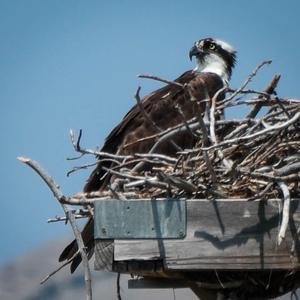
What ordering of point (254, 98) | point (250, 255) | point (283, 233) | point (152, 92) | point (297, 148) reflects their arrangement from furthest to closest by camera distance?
point (152, 92)
point (254, 98)
point (297, 148)
point (250, 255)
point (283, 233)

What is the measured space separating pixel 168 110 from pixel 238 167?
107 inches

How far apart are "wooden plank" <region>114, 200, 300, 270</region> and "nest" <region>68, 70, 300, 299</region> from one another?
0.26 feet

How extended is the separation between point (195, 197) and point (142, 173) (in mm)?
528

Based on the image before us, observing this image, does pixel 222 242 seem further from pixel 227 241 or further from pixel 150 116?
pixel 150 116

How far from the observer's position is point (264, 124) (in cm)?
613

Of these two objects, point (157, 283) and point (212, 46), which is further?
point (212, 46)

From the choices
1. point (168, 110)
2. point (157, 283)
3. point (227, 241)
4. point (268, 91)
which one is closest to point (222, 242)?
point (227, 241)

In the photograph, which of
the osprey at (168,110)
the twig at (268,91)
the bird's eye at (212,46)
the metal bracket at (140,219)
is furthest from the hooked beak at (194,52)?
the metal bracket at (140,219)

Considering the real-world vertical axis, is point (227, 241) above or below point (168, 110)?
below

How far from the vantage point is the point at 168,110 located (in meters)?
8.38

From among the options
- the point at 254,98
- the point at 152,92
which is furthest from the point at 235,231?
the point at 152,92

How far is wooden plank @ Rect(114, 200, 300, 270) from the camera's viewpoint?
558cm

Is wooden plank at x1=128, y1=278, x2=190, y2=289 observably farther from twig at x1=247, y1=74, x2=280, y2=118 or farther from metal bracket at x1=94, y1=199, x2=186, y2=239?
twig at x1=247, y1=74, x2=280, y2=118

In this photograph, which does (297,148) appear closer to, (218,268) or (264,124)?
(264,124)
